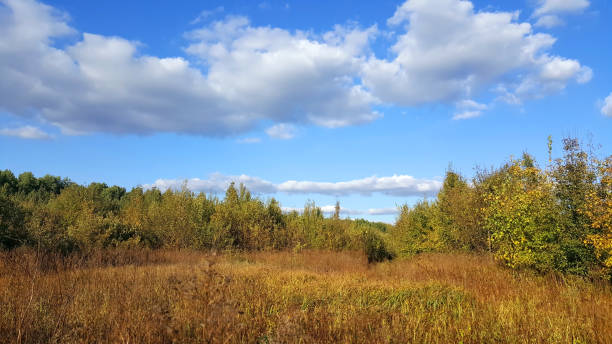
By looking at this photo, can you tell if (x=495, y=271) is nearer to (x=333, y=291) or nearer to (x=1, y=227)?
(x=333, y=291)

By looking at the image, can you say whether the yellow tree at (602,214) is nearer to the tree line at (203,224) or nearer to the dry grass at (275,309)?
the dry grass at (275,309)

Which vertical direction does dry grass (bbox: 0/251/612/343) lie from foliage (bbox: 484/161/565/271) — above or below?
below

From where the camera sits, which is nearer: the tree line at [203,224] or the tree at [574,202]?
the tree at [574,202]

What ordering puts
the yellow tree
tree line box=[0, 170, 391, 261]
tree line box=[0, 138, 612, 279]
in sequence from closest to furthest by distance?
1. the yellow tree
2. tree line box=[0, 138, 612, 279]
3. tree line box=[0, 170, 391, 261]

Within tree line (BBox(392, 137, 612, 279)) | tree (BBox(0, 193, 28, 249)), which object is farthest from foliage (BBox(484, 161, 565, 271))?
tree (BBox(0, 193, 28, 249))

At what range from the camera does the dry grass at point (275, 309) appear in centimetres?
452

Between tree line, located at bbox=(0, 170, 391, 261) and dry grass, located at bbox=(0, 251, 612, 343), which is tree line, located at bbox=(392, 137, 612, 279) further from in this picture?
tree line, located at bbox=(0, 170, 391, 261)

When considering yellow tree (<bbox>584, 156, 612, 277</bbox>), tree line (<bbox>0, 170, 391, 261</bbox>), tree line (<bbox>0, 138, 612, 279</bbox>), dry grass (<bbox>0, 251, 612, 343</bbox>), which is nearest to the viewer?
dry grass (<bbox>0, 251, 612, 343</bbox>)

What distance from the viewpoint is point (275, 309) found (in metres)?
7.25

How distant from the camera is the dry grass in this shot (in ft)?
14.8

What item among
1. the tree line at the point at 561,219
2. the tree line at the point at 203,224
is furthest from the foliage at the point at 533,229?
the tree line at the point at 203,224

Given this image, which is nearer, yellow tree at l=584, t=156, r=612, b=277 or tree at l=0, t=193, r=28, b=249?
yellow tree at l=584, t=156, r=612, b=277

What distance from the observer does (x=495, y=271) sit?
1581 centimetres

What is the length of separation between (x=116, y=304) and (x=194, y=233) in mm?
17473
